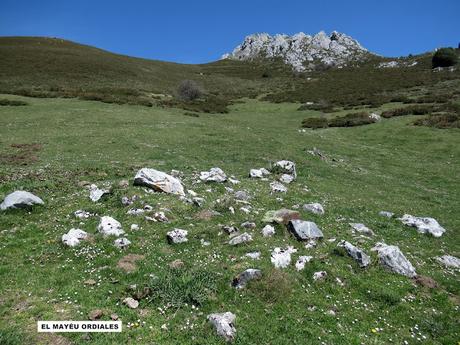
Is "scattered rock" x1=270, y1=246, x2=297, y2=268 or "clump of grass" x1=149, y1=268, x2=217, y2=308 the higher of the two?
"scattered rock" x1=270, y1=246, x2=297, y2=268

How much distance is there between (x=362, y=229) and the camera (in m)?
15.8

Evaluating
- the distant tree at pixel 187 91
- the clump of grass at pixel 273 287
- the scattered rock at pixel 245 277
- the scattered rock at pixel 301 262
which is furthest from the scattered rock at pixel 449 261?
the distant tree at pixel 187 91

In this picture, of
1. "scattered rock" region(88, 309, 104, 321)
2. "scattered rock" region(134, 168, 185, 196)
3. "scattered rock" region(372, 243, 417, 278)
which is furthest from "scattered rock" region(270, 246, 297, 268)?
"scattered rock" region(134, 168, 185, 196)

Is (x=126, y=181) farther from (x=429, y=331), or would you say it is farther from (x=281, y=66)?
(x=281, y=66)

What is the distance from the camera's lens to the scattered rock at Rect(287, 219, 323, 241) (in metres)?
14.0

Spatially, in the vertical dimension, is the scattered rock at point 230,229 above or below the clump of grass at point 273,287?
above

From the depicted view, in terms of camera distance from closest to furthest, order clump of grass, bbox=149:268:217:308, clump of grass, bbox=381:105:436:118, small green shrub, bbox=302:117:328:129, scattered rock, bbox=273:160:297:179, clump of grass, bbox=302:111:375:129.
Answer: clump of grass, bbox=149:268:217:308 → scattered rock, bbox=273:160:297:179 → clump of grass, bbox=302:111:375:129 → small green shrub, bbox=302:117:328:129 → clump of grass, bbox=381:105:436:118

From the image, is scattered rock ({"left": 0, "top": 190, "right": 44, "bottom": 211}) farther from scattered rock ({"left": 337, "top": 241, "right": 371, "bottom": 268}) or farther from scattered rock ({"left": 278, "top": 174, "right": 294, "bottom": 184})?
scattered rock ({"left": 278, "top": 174, "right": 294, "bottom": 184})

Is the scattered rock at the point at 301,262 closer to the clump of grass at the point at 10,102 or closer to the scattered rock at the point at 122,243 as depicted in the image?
the scattered rock at the point at 122,243

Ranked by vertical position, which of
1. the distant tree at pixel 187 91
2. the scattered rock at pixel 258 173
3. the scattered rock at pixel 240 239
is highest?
the distant tree at pixel 187 91

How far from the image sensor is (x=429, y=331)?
9.95m

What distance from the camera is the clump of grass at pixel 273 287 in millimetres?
10539

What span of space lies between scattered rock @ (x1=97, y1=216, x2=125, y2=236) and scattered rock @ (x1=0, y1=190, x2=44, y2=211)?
3865mm

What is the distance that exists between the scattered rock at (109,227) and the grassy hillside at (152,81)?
43.3 m
